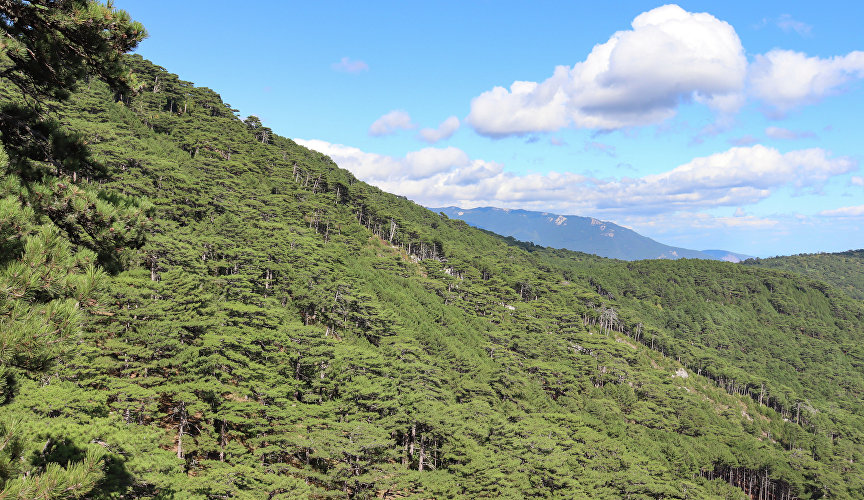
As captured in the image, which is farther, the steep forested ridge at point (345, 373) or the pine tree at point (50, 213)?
the steep forested ridge at point (345, 373)

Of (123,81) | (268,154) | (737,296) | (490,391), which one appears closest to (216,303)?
(123,81)

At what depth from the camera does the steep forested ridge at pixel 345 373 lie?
59.8 feet

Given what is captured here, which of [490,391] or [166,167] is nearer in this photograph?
[490,391]

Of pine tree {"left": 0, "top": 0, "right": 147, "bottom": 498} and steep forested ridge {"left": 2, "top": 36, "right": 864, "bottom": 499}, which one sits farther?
steep forested ridge {"left": 2, "top": 36, "right": 864, "bottom": 499}

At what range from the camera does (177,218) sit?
43500 millimetres

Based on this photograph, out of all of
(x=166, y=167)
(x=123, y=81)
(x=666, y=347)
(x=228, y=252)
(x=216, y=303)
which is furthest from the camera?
(x=666, y=347)

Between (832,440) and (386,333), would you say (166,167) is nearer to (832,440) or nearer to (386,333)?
(386,333)

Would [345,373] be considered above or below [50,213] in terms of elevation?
below

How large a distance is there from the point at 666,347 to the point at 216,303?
98941 mm

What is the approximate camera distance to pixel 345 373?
27672mm

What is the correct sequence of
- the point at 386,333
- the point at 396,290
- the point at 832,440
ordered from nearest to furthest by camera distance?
the point at 386,333 < the point at 396,290 < the point at 832,440

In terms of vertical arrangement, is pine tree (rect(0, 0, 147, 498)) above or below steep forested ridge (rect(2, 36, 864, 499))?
above

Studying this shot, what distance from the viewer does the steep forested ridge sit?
59.8ft

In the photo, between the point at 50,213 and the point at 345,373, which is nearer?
the point at 50,213
